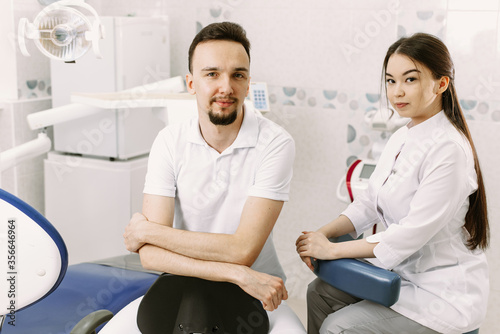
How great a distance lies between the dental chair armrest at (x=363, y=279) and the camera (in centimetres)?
150

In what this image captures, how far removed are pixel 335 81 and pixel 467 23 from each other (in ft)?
2.20

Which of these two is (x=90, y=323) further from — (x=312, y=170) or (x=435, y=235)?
(x=312, y=170)

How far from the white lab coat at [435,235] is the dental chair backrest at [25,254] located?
0.86 metres

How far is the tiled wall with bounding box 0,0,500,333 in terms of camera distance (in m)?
2.69

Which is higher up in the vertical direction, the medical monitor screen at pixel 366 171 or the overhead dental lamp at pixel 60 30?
the overhead dental lamp at pixel 60 30

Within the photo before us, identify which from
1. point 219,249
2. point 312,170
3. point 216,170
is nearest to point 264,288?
point 219,249

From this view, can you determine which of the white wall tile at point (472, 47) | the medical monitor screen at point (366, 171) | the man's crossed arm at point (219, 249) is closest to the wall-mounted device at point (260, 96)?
the medical monitor screen at point (366, 171)

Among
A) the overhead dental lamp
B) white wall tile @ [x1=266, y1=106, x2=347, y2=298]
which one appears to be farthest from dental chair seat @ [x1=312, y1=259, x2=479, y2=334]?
white wall tile @ [x1=266, y1=106, x2=347, y2=298]

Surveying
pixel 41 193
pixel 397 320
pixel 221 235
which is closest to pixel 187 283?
pixel 221 235

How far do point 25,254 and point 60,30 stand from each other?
0.81m

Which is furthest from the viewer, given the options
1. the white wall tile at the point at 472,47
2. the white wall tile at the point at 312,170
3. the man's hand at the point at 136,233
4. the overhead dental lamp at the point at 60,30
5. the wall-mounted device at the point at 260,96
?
the white wall tile at the point at 312,170

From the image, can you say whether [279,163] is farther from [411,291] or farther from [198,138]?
[411,291]

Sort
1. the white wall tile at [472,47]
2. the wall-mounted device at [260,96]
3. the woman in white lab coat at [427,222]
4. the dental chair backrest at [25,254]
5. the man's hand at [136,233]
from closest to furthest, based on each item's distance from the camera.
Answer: the dental chair backrest at [25,254], the woman in white lab coat at [427,222], the man's hand at [136,233], the white wall tile at [472,47], the wall-mounted device at [260,96]

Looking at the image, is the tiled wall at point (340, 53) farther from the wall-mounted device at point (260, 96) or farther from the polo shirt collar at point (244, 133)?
the polo shirt collar at point (244, 133)
